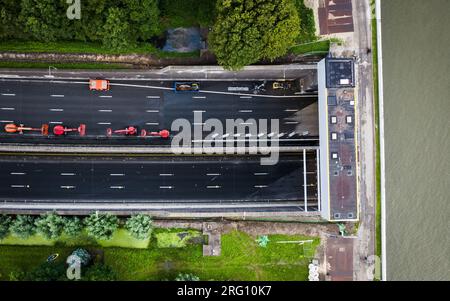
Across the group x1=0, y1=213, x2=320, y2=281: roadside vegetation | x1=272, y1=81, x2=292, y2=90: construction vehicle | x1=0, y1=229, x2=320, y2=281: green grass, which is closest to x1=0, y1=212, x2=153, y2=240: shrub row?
x1=0, y1=213, x2=320, y2=281: roadside vegetation

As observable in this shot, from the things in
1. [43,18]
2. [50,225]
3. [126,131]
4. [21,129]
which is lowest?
[50,225]

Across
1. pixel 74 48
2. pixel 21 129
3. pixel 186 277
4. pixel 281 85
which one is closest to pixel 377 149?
pixel 281 85

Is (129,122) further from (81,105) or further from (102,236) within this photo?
(102,236)

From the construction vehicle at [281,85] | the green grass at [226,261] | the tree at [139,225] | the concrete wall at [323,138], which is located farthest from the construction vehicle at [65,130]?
the concrete wall at [323,138]

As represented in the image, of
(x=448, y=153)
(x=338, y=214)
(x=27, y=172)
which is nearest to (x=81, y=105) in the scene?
(x=27, y=172)

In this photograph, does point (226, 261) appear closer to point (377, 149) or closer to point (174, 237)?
point (174, 237)

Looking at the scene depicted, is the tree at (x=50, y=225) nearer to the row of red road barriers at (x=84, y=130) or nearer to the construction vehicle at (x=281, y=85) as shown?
the row of red road barriers at (x=84, y=130)

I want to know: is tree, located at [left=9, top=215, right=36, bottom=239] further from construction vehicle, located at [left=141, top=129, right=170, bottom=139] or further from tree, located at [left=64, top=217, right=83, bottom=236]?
construction vehicle, located at [left=141, top=129, right=170, bottom=139]
